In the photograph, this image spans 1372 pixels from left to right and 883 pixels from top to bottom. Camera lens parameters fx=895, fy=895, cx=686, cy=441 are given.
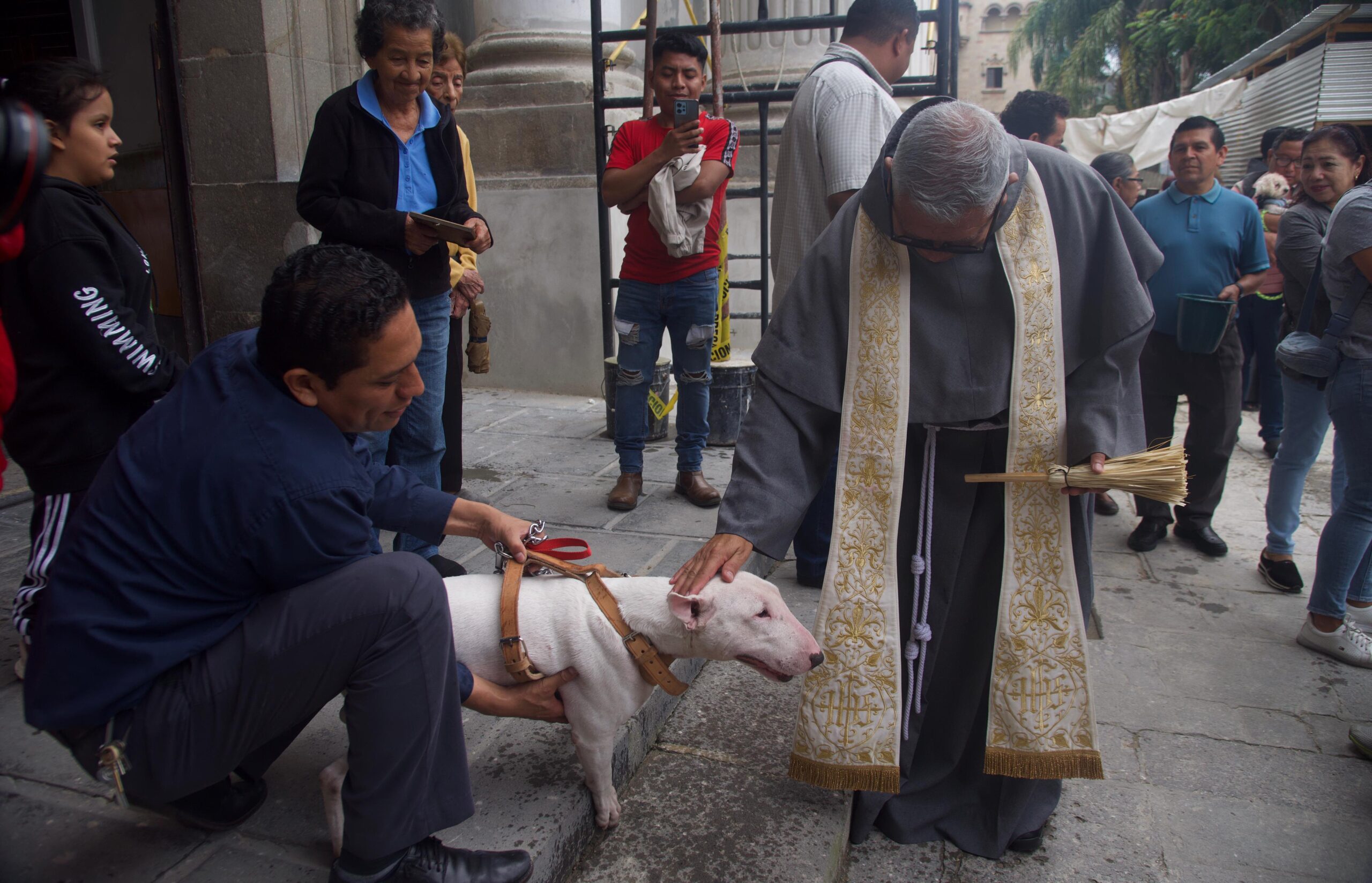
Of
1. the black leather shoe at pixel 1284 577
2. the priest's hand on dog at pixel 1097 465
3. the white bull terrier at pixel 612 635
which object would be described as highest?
the priest's hand on dog at pixel 1097 465

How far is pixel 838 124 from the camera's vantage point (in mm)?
3598

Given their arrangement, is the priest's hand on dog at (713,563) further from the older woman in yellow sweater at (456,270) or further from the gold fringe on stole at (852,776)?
the older woman in yellow sweater at (456,270)

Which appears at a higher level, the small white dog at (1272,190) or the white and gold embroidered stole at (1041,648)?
the small white dog at (1272,190)

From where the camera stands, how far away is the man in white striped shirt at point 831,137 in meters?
3.59

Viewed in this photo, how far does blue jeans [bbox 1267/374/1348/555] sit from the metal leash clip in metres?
3.91

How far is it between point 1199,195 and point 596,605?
14.8 feet

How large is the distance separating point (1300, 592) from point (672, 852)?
3947 mm

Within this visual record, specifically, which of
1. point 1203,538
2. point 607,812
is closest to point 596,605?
point 607,812

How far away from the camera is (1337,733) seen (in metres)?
3.31

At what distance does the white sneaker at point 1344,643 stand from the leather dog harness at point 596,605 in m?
3.23

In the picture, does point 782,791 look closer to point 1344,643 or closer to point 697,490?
point 697,490

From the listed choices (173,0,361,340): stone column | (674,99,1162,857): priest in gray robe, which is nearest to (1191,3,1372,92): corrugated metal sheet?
(173,0,361,340): stone column

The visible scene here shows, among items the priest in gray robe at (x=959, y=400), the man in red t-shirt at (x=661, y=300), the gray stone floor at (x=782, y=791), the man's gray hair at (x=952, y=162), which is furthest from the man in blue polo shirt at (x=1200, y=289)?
the man's gray hair at (x=952, y=162)

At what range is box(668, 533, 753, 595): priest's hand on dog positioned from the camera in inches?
85.0
